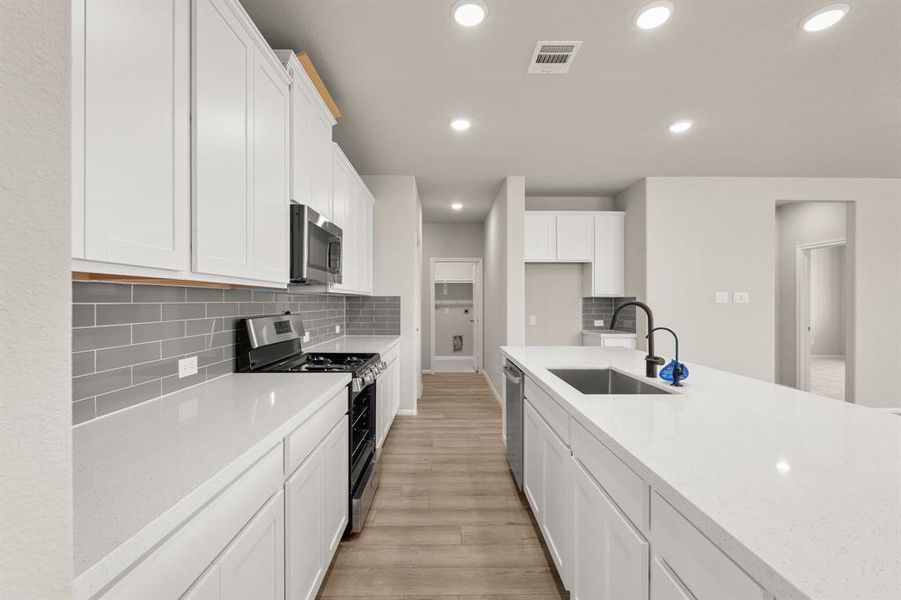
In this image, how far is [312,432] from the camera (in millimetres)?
1431

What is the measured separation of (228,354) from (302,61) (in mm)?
1547

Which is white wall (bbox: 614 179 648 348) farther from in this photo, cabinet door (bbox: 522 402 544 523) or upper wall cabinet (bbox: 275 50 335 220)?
upper wall cabinet (bbox: 275 50 335 220)

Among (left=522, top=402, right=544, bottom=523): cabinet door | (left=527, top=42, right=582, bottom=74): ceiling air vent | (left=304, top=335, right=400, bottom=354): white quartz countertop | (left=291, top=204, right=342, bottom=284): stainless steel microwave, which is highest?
(left=527, top=42, right=582, bottom=74): ceiling air vent

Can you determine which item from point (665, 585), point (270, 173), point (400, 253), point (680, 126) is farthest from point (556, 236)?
point (665, 585)

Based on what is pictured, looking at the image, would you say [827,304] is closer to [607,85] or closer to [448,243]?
[448,243]

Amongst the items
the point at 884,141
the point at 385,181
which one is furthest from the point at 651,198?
the point at 385,181

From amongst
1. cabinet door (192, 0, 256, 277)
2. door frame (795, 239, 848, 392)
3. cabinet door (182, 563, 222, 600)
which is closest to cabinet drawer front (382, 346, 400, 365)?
cabinet door (192, 0, 256, 277)

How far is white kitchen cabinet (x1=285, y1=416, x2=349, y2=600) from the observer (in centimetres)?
126

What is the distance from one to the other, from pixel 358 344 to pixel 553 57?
2.57m

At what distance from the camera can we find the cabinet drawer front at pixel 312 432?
124 cm

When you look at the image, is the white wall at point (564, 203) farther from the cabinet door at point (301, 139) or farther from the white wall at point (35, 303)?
the white wall at point (35, 303)

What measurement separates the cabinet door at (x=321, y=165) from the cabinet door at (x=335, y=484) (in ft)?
4.28

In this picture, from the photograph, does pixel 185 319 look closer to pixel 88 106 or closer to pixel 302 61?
pixel 88 106

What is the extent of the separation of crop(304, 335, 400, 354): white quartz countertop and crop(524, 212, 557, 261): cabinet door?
199 centimetres
